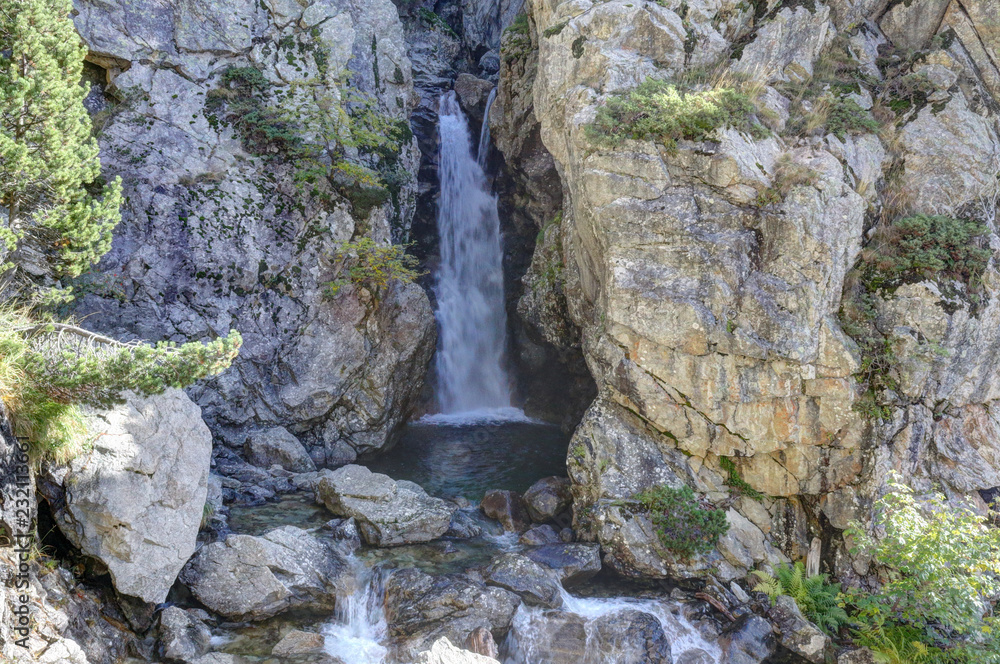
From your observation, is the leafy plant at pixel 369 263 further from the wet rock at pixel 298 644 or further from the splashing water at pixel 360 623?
the wet rock at pixel 298 644

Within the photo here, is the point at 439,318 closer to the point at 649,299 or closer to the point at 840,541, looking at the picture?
the point at 649,299

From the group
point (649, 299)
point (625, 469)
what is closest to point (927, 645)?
point (625, 469)

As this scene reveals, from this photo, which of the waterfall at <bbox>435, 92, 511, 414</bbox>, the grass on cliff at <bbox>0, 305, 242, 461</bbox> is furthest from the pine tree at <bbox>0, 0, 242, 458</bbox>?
the waterfall at <bbox>435, 92, 511, 414</bbox>

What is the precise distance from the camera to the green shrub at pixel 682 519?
11.2 m

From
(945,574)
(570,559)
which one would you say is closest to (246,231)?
(570,559)

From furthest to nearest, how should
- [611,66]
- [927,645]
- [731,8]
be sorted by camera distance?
1. [731,8]
2. [611,66]
3. [927,645]

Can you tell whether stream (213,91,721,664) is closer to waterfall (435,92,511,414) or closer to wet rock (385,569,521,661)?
waterfall (435,92,511,414)

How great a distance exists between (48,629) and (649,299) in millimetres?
10456

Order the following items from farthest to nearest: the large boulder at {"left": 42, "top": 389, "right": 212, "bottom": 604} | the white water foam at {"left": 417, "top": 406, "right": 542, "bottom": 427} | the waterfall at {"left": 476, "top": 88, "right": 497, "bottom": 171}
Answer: the waterfall at {"left": 476, "top": 88, "right": 497, "bottom": 171}
the white water foam at {"left": 417, "top": 406, "right": 542, "bottom": 427}
the large boulder at {"left": 42, "top": 389, "right": 212, "bottom": 604}

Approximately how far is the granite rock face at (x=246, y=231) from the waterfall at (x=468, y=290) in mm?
3120

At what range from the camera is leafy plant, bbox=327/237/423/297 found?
50.8 feet

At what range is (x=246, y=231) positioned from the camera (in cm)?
1503

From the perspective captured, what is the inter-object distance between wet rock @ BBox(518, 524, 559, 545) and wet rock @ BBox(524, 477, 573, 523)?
380 mm

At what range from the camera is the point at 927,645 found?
31.0 feet
